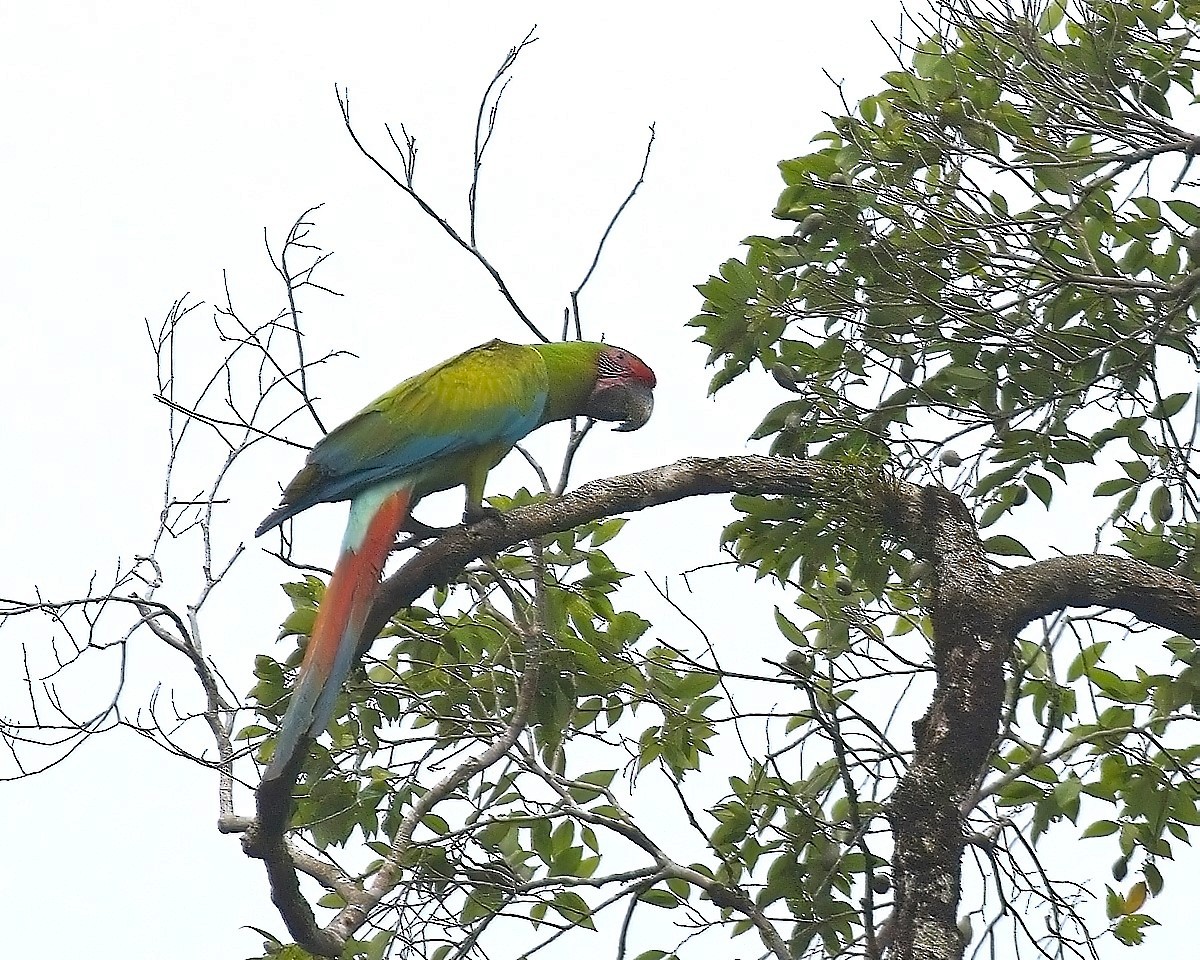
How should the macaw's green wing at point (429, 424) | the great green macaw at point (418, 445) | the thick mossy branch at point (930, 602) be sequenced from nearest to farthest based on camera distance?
the thick mossy branch at point (930, 602) → the great green macaw at point (418, 445) → the macaw's green wing at point (429, 424)

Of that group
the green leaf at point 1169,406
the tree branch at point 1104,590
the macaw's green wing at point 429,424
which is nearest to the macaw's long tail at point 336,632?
the macaw's green wing at point 429,424

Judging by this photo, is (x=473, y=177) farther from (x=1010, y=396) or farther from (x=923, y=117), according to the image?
(x=1010, y=396)

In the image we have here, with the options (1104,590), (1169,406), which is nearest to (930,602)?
(1104,590)

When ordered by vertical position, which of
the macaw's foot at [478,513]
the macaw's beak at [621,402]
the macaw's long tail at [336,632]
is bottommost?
the macaw's long tail at [336,632]

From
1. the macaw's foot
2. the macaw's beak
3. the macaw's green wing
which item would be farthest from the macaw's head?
the macaw's foot

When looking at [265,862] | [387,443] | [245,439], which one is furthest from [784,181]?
[265,862]

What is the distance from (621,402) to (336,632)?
158cm

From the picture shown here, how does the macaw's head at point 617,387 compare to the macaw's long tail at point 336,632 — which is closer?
the macaw's long tail at point 336,632

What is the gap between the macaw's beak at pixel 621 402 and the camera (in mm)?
4344

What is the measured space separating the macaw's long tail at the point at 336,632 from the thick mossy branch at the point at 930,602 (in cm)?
5

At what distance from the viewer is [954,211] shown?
345 cm

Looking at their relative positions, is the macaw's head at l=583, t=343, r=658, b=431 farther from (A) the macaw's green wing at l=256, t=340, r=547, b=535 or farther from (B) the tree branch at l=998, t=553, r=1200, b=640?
(B) the tree branch at l=998, t=553, r=1200, b=640

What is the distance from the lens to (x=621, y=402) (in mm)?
4344

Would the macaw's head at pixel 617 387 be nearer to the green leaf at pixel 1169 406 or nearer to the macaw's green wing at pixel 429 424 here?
the macaw's green wing at pixel 429 424
